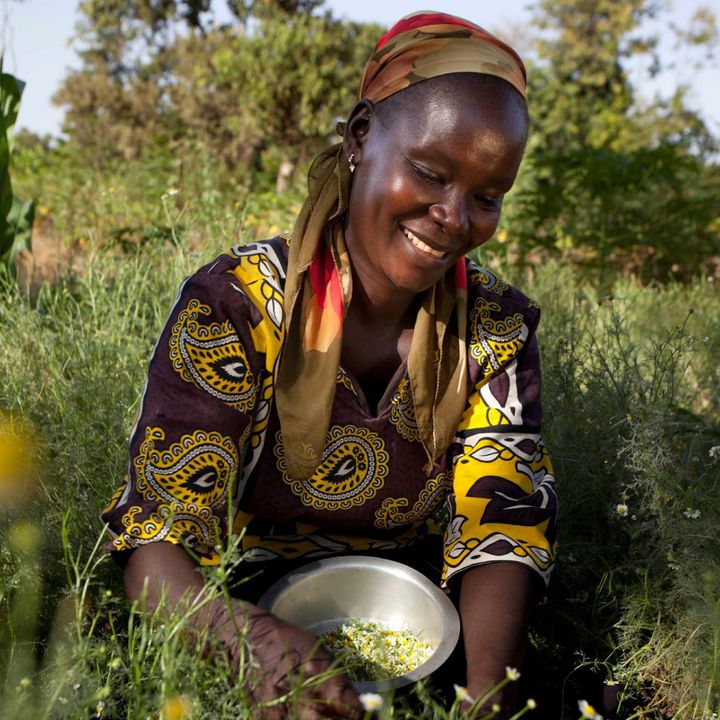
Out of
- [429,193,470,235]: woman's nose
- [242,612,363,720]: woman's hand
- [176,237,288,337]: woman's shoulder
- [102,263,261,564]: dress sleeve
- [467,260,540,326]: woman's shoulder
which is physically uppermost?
[429,193,470,235]: woman's nose

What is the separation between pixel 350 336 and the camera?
6.33 ft

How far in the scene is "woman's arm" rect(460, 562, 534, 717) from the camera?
1.69 metres

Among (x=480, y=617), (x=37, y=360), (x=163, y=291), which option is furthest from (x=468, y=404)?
(x=163, y=291)

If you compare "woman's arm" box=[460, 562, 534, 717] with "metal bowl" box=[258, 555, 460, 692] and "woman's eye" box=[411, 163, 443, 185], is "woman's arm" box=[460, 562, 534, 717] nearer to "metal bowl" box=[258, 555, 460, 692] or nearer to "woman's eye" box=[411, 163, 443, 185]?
"metal bowl" box=[258, 555, 460, 692]

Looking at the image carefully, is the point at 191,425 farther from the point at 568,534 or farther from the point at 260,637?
the point at 568,534

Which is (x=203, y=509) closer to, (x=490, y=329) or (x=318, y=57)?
(x=490, y=329)

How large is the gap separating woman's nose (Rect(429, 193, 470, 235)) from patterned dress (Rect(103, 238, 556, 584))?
13.3 inches

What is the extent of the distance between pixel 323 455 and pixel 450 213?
1.87ft

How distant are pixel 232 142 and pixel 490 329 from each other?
379 inches

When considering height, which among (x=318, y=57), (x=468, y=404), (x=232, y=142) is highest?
(x=318, y=57)

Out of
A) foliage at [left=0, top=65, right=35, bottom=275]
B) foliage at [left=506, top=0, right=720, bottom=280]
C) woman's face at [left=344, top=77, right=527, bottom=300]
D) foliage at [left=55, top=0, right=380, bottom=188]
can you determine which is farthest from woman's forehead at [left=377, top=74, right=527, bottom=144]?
foliage at [left=55, top=0, right=380, bottom=188]

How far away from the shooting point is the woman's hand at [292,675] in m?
1.38

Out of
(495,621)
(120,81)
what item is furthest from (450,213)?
(120,81)

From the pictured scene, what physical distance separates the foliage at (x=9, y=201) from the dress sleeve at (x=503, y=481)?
2.66 m
